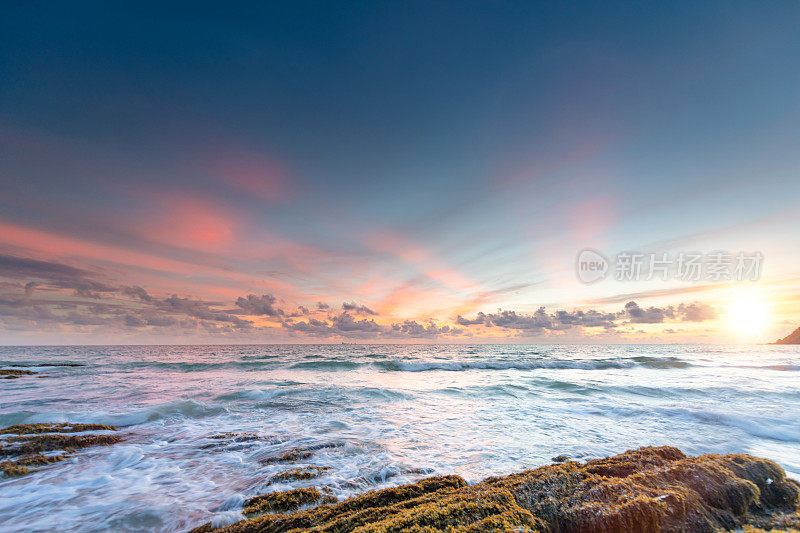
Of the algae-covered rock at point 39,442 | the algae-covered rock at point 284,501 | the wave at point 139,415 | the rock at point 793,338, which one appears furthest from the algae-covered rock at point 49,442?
the rock at point 793,338

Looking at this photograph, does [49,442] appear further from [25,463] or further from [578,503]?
[578,503]

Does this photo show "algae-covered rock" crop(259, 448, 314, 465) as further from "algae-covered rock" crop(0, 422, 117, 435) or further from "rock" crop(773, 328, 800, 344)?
"rock" crop(773, 328, 800, 344)

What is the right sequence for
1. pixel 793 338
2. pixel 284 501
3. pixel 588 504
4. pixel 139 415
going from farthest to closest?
pixel 793 338, pixel 139 415, pixel 284 501, pixel 588 504

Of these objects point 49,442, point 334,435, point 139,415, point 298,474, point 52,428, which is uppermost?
point 298,474

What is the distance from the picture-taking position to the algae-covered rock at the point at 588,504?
2969mm

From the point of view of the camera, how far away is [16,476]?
582cm

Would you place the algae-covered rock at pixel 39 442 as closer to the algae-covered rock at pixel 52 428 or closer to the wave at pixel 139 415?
the algae-covered rock at pixel 52 428

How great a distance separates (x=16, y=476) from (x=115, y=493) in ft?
8.17

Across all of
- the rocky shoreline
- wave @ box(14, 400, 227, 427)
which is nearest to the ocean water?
wave @ box(14, 400, 227, 427)

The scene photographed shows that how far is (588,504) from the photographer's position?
10.7ft

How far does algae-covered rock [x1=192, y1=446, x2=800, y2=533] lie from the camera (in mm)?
2969

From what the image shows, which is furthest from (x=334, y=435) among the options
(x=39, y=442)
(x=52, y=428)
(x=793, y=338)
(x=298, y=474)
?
(x=793, y=338)

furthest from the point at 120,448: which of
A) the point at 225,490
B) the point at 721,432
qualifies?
the point at 721,432

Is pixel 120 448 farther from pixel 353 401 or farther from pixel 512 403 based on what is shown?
pixel 512 403
